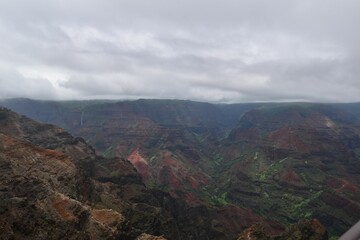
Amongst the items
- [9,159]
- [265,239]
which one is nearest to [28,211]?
[9,159]

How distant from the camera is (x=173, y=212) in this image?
194m

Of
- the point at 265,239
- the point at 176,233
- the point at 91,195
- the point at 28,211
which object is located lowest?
the point at 176,233

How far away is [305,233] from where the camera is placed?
130 metres

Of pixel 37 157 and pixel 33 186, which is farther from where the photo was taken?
pixel 37 157

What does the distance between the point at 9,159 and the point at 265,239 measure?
72333 millimetres

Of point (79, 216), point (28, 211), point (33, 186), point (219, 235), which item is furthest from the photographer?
point (219, 235)

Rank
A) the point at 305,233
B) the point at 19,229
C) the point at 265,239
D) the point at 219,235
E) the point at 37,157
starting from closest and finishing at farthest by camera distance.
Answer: the point at 19,229 → the point at 265,239 → the point at 37,157 → the point at 305,233 → the point at 219,235

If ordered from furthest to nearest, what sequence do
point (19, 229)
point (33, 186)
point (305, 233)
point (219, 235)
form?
point (219, 235) → point (305, 233) → point (33, 186) → point (19, 229)

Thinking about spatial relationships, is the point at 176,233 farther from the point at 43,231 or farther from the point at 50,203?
the point at 43,231

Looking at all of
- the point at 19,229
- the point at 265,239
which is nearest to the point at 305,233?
the point at 265,239

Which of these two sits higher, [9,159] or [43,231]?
[9,159]

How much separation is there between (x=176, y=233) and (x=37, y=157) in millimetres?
58169

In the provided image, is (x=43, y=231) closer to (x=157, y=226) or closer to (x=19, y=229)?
(x=19, y=229)

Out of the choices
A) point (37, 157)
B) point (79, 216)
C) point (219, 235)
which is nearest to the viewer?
point (79, 216)
